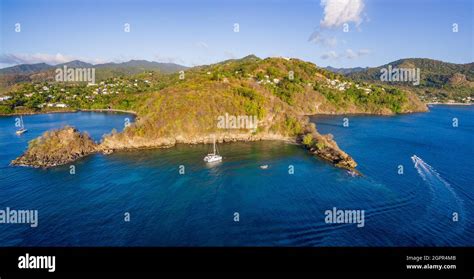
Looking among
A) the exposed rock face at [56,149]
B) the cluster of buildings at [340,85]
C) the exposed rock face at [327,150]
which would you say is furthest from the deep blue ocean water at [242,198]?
the cluster of buildings at [340,85]

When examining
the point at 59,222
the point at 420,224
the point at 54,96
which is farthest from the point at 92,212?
the point at 54,96

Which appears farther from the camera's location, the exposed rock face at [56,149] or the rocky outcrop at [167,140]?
the rocky outcrop at [167,140]

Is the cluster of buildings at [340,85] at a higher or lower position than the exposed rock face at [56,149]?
higher

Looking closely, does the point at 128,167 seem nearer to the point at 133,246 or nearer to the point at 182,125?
the point at 182,125

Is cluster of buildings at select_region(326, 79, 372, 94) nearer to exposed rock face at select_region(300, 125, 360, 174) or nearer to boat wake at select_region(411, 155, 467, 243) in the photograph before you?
exposed rock face at select_region(300, 125, 360, 174)
